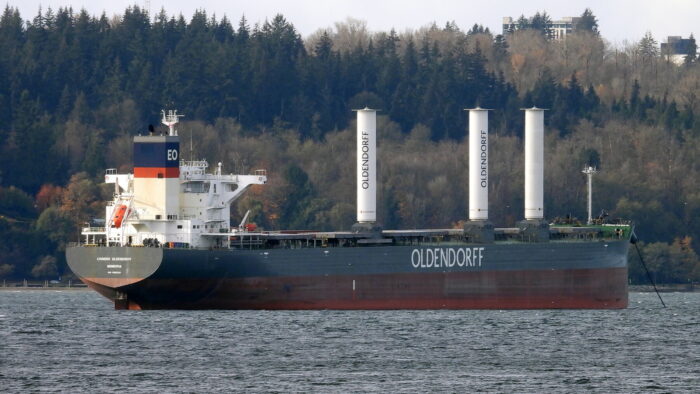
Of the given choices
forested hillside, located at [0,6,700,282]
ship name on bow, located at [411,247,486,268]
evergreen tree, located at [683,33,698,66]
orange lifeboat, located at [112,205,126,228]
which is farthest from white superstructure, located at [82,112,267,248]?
evergreen tree, located at [683,33,698,66]

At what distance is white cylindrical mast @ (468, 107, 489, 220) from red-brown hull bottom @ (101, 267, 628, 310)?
12.2 ft

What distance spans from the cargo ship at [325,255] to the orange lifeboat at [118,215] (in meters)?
0.07

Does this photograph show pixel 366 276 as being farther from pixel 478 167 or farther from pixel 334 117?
pixel 334 117

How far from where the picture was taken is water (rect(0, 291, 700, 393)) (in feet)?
171

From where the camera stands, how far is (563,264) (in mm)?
81125

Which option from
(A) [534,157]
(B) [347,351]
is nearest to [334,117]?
(A) [534,157]

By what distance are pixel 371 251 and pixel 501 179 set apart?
55.9 meters

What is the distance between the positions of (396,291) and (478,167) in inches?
→ 305

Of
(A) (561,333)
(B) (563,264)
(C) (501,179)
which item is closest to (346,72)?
(C) (501,179)

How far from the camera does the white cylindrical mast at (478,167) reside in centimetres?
8281

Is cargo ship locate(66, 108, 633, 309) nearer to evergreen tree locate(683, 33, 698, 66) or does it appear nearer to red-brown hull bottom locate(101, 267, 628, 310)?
red-brown hull bottom locate(101, 267, 628, 310)

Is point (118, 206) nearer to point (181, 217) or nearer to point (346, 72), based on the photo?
point (181, 217)

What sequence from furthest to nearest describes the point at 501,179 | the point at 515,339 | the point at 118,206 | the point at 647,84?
the point at 647,84, the point at 501,179, the point at 118,206, the point at 515,339

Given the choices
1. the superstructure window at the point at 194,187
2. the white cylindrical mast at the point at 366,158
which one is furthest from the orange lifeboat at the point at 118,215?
the white cylindrical mast at the point at 366,158
